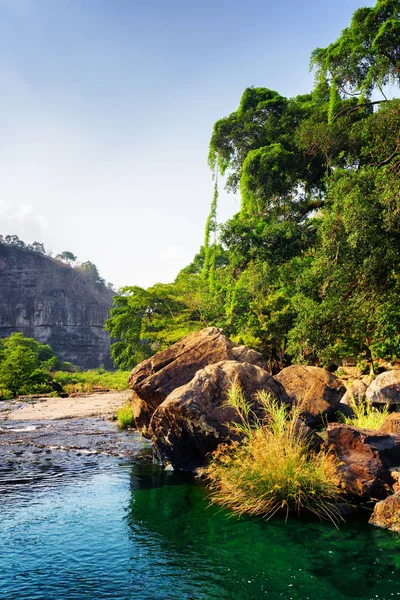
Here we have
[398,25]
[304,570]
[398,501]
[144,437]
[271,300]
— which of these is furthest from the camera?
[271,300]

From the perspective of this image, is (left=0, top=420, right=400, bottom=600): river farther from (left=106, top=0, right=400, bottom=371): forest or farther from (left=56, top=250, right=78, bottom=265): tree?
(left=56, top=250, right=78, bottom=265): tree

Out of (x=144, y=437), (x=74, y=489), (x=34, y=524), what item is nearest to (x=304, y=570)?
(x=34, y=524)

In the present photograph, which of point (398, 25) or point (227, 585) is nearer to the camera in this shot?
point (227, 585)

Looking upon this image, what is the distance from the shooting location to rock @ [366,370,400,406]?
13133 millimetres

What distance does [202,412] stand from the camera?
8.62 meters

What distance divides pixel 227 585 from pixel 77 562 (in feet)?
6.08

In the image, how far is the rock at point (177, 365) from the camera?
442 inches

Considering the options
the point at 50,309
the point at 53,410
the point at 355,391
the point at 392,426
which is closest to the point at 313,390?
the point at 355,391

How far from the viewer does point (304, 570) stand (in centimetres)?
511

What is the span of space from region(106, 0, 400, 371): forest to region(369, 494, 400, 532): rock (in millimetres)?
5577

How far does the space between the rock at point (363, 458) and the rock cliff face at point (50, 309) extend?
102 m

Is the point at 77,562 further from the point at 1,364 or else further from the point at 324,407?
the point at 1,364

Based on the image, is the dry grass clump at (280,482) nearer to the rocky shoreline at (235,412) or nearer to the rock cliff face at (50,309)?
the rocky shoreline at (235,412)

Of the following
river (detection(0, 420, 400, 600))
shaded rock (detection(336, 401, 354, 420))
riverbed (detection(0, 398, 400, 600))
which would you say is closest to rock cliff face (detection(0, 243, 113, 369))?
shaded rock (detection(336, 401, 354, 420))
